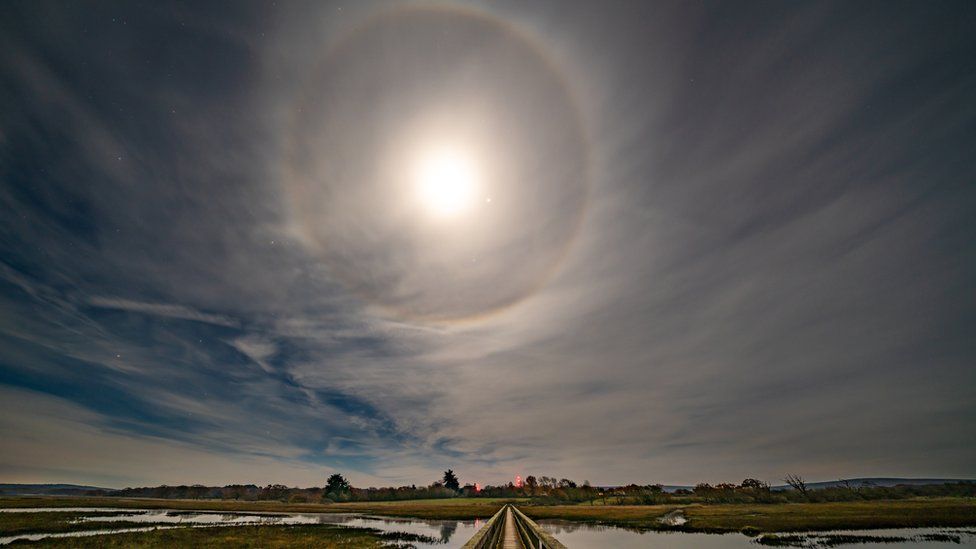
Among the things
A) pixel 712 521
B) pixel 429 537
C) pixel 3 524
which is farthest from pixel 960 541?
pixel 3 524

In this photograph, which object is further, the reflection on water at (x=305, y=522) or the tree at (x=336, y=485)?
the tree at (x=336, y=485)

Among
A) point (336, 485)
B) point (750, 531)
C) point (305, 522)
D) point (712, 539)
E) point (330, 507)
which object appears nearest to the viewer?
point (712, 539)

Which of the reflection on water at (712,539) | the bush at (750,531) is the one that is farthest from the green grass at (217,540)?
the bush at (750,531)

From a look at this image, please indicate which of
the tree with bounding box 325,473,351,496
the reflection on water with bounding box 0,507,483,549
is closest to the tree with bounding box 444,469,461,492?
the tree with bounding box 325,473,351,496

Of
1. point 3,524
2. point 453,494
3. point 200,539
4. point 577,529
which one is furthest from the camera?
point 453,494

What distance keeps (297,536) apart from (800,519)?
6341 cm

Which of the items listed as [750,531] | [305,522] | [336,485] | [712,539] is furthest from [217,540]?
[336,485]

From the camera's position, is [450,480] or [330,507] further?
[450,480]

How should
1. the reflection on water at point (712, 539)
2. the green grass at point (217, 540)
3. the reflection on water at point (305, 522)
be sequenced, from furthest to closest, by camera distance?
the reflection on water at point (305, 522) → the reflection on water at point (712, 539) → the green grass at point (217, 540)

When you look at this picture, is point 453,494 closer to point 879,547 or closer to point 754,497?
point 754,497

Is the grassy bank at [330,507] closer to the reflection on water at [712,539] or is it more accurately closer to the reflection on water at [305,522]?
the reflection on water at [305,522]

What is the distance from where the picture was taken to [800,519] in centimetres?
5322

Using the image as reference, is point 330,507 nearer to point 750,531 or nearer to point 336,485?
point 336,485

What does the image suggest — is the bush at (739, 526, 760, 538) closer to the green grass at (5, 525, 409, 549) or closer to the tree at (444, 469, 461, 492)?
the green grass at (5, 525, 409, 549)
